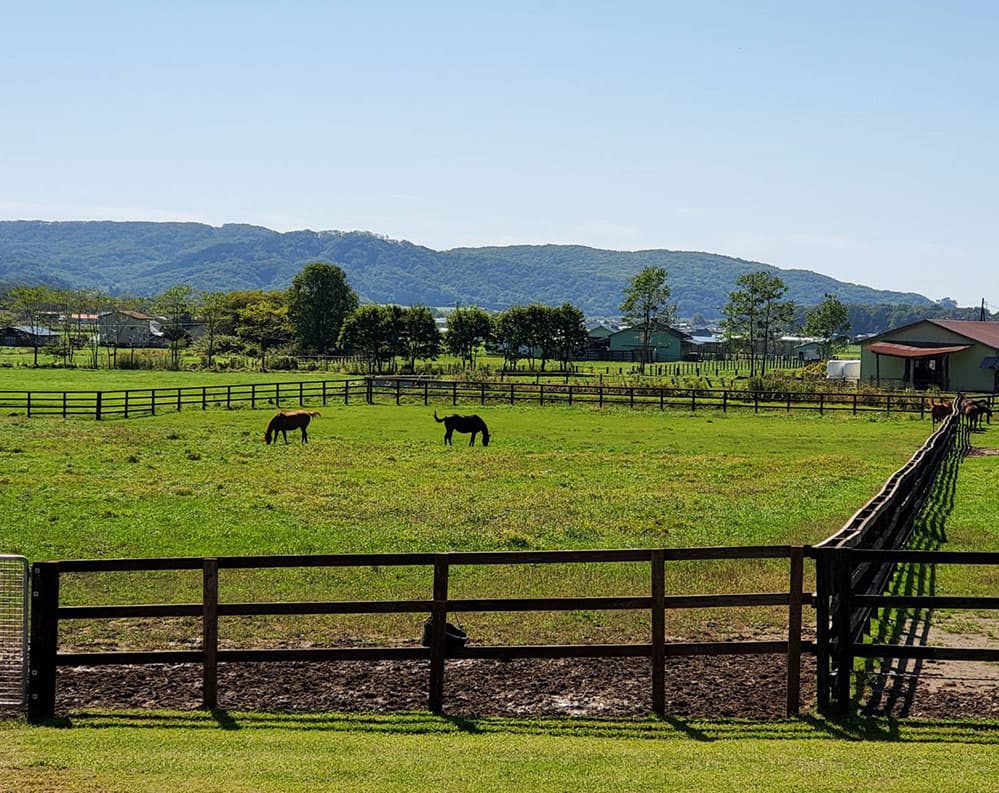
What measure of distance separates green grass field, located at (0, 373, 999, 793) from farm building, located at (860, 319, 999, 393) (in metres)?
26.4

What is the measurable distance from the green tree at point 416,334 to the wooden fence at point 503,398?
116ft

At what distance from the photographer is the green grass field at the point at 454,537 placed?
650 cm

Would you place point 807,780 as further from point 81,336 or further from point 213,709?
point 81,336

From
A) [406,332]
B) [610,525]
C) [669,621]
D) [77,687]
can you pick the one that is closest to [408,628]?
[669,621]

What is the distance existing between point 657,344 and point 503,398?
84953 mm

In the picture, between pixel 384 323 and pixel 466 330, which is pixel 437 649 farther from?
pixel 466 330

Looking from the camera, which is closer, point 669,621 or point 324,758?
A: point 324,758

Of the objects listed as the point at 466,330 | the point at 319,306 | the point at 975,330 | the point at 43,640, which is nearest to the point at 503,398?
the point at 975,330

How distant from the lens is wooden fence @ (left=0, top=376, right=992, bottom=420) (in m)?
47.0

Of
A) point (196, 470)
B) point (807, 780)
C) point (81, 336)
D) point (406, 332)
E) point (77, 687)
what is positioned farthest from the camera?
point (81, 336)

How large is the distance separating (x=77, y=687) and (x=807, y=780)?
5.41 metres

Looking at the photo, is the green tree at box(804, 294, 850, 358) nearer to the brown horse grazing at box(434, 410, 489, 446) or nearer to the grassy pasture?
the grassy pasture

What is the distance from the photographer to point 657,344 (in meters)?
134

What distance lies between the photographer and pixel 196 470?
961 inches
